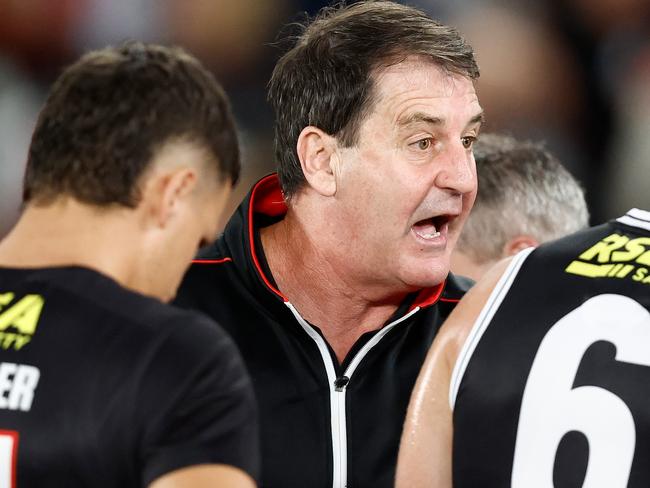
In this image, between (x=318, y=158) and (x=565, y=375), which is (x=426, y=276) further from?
(x=565, y=375)

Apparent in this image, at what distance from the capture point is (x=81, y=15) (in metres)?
4.70

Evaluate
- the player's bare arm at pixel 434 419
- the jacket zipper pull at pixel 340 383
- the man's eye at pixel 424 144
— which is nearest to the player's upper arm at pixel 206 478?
the player's bare arm at pixel 434 419

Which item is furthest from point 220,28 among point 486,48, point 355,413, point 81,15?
point 355,413

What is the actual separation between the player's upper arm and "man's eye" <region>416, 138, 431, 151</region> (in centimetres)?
119

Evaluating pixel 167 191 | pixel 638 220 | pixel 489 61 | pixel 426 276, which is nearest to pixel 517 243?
pixel 426 276

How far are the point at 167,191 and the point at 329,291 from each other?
1098 millimetres

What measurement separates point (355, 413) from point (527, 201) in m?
1.08

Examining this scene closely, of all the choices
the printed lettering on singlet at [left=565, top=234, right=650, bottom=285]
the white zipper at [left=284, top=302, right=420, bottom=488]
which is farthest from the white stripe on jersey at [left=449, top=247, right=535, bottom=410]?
the white zipper at [left=284, top=302, right=420, bottom=488]

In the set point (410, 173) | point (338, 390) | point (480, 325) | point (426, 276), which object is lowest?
point (338, 390)

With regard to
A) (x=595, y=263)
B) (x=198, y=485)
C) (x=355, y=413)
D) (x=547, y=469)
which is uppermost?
(x=595, y=263)

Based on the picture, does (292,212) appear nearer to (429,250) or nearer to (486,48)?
(429,250)

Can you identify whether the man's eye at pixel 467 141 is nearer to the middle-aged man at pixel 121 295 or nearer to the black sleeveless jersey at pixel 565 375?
the black sleeveless jersey at pixel 565 375

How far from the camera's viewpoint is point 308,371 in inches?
90.5

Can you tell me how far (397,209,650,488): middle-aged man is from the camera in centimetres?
167
